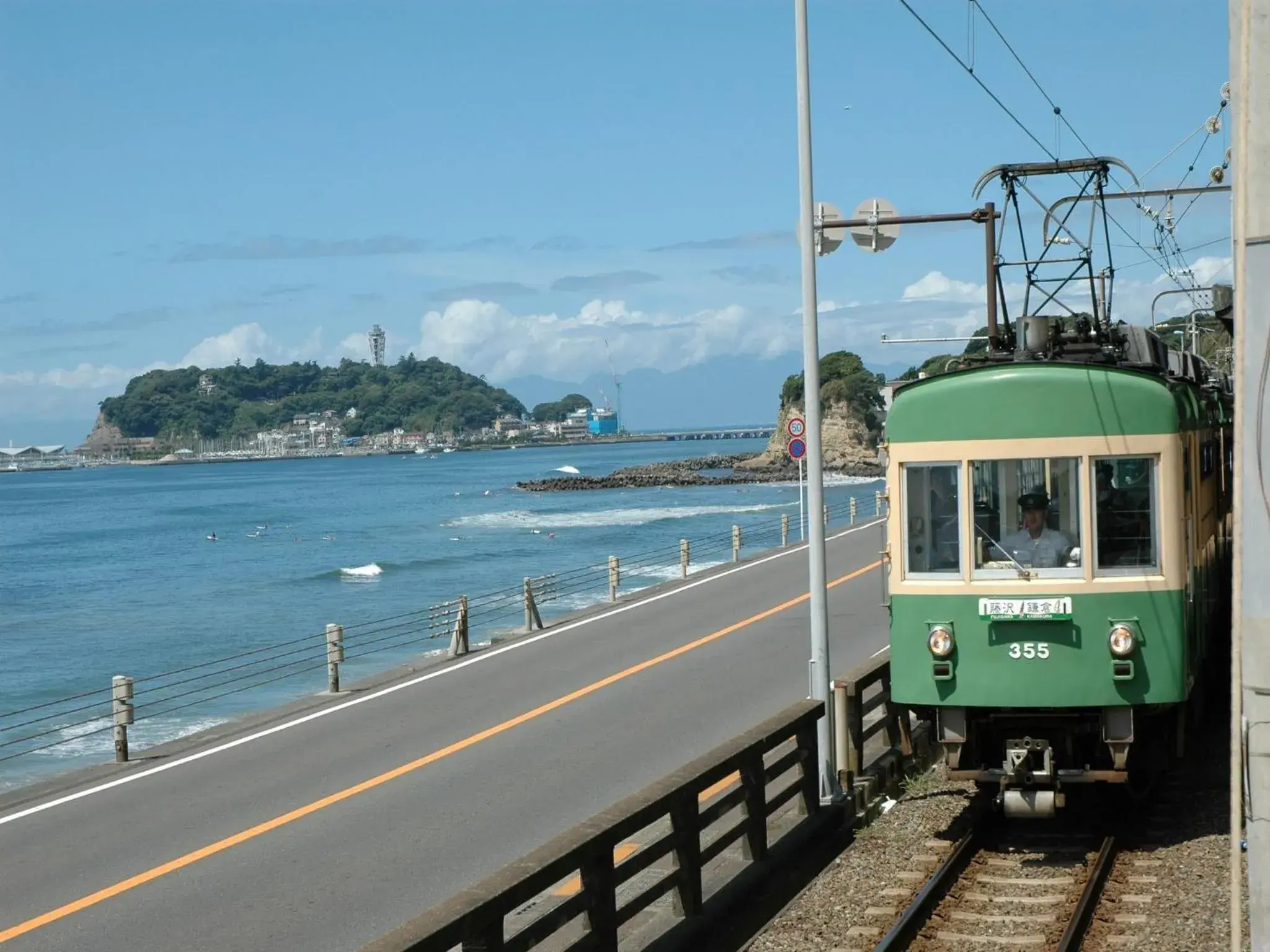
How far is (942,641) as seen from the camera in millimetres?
10672

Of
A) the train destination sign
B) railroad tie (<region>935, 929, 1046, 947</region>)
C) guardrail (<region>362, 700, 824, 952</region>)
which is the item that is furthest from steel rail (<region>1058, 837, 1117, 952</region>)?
guardrail (<region>362, 700, 824, 952</region>)

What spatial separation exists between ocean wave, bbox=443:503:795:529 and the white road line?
55973 mm

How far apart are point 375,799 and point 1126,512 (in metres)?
7.21

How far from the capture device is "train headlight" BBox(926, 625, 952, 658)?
10.7m

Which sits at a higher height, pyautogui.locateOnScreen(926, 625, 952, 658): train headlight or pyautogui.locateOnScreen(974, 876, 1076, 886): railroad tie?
pyautogui.locateOnScreen(926, 625, 952, 658): train headlight

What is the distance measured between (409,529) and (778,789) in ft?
282

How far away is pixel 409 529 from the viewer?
98125 millimetres

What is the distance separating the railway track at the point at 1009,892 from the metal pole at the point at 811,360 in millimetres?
1505

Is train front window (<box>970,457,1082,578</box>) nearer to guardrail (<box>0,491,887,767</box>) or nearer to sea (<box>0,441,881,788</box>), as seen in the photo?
guardrail (<box>0,491,887,767</box>)

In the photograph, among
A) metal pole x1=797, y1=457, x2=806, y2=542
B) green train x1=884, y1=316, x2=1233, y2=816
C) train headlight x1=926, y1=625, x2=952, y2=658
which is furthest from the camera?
metal pole x1=797, y1=457, x2=806, y2=542

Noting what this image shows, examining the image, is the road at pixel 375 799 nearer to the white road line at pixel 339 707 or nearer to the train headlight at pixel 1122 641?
the white road line at pixel 339 707

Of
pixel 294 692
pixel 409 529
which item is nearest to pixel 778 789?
pixel 294 692

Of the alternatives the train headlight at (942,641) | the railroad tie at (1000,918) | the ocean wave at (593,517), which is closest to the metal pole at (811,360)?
the train headlight at (942,641)

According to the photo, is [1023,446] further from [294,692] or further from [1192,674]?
[294,692]
